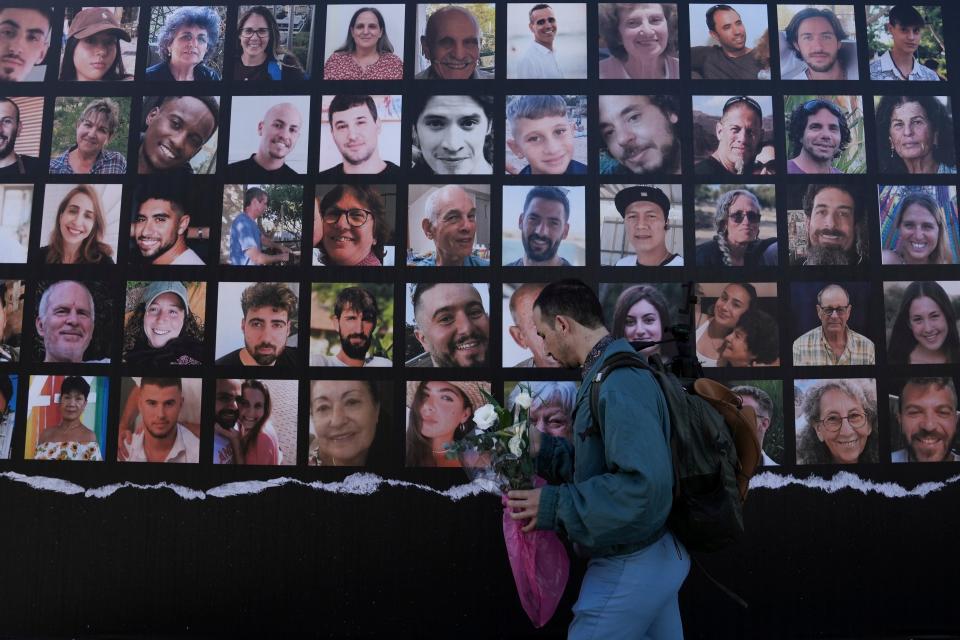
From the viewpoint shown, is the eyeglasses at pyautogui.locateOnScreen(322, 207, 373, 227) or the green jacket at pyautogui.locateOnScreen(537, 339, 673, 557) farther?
the eyeglasses at pyautogui.locateOnScreen(322, 207, 373, 227)

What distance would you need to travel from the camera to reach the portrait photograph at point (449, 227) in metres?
3.57

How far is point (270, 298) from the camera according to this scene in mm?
3578

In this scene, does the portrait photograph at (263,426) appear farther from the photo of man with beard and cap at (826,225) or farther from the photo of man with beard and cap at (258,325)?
the photo of man with beard and cap at (826,225)

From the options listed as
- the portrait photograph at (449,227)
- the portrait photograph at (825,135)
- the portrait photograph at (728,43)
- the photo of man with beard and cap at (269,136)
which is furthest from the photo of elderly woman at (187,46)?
the portrait photograph at (825,135)

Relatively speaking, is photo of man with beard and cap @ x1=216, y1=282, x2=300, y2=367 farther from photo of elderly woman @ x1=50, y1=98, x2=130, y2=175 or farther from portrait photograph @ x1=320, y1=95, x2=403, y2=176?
photo of elderly woman @ x1=50, y1=98, x2=130, y2=175

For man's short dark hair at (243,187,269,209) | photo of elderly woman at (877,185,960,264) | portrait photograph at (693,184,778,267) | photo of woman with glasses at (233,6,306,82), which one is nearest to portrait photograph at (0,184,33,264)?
man's short dark hair at (243,187,269,209)

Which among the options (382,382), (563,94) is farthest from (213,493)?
(563,94)

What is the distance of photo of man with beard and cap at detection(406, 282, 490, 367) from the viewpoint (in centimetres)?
352

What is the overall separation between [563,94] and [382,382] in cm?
176

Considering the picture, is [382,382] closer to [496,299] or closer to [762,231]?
[496,299]

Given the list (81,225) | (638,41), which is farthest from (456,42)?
(81,225)

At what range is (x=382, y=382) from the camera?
352 centimetres

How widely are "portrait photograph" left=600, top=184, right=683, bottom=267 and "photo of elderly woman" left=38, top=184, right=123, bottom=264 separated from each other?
2.56 metres

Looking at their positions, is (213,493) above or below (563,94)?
below
